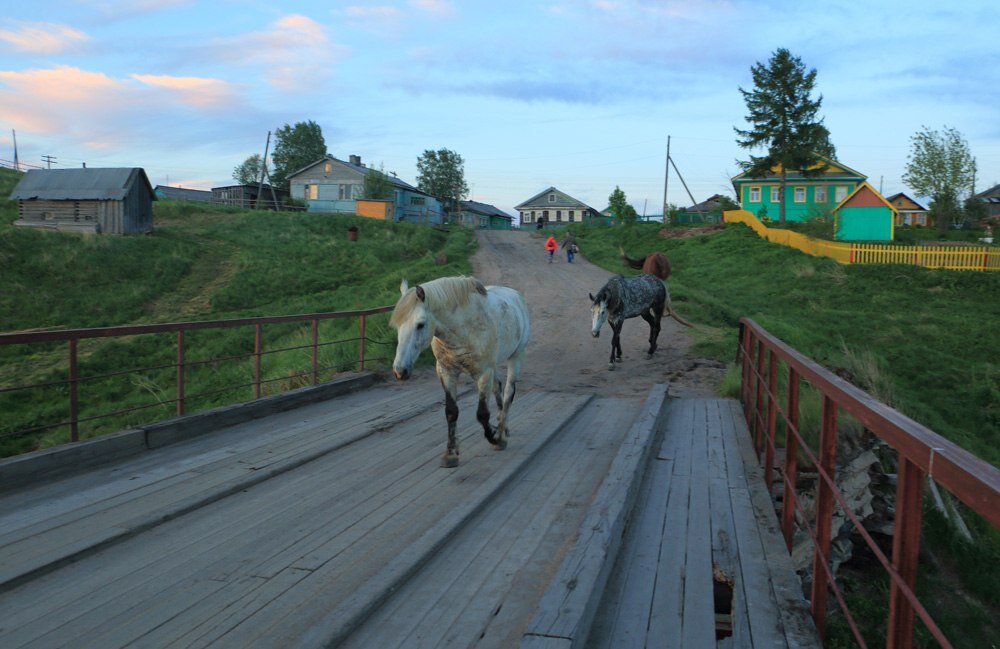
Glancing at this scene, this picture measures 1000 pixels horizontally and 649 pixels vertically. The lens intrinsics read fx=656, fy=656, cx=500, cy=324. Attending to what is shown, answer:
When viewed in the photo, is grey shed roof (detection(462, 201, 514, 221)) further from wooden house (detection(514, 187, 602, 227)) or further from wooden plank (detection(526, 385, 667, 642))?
wooden plank (detection(526, 385, 667, 642))

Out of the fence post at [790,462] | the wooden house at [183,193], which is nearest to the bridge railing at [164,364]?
the fence post at [790,462]

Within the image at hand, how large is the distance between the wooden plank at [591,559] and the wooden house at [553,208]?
87580 mm

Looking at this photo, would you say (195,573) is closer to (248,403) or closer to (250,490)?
(250,490)

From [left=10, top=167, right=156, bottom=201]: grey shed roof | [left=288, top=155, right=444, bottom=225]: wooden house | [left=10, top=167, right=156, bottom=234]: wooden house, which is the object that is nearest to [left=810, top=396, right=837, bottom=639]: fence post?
[left=10, top=167, right=156, bottom=234]: wooden house

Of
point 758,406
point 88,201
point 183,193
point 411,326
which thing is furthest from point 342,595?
point 183,193

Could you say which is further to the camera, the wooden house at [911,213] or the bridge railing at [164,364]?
the wooden house at [911,213]

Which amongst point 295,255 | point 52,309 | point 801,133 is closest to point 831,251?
point 801,133

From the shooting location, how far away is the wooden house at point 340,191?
61.1 meters

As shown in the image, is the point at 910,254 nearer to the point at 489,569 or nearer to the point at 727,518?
the point at 727,518

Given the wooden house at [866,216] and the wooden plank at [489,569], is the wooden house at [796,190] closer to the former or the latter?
the wooden house at [866,216]

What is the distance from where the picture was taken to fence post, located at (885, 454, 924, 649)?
200 centimetres

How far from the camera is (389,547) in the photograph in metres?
4.06

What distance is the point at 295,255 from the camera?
33.2 m

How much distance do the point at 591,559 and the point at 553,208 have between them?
91400 millimetres
